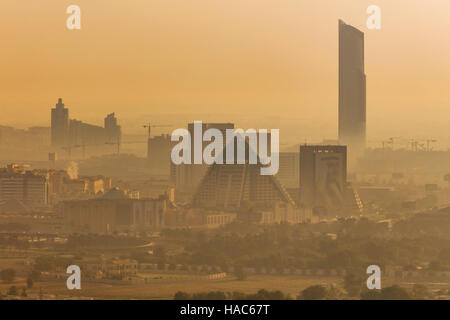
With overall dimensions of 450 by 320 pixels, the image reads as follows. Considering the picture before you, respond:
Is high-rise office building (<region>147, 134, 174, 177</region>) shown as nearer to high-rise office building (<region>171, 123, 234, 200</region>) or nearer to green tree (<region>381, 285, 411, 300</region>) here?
high-rise office building (<region>171, 123, 234, 200</region>)

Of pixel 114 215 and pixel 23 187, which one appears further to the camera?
pixel 23 187

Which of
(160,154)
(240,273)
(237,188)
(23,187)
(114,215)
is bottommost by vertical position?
(240,273)

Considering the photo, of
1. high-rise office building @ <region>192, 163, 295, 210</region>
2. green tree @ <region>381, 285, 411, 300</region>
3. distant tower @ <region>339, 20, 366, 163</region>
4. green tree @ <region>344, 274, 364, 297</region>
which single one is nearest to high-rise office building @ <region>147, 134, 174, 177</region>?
high-rise office building @ <region>192, 163, 295, 210</region>

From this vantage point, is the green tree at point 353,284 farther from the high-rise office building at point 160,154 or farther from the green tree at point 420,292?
the high-rise office building at point 160,154

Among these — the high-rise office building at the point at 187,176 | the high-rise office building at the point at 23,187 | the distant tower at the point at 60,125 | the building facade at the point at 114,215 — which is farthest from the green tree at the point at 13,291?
the high-rise office building at the point at 187,176

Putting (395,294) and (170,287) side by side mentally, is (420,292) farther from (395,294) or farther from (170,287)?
(170,287)

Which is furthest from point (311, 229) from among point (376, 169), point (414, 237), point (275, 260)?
point (376, 169)

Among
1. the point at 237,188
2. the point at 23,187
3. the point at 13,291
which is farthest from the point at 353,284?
the point at 237,188
